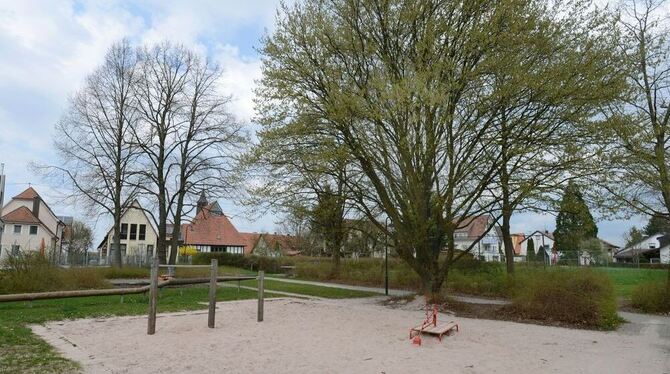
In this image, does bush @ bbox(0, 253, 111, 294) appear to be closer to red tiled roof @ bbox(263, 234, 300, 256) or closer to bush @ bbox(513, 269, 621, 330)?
bush @ bbox(513, 269, 621, 330)

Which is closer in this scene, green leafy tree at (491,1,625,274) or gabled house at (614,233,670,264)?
green leafy tree at (491,1,625,274)

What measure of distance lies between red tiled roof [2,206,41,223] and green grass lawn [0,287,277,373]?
44.2 metres

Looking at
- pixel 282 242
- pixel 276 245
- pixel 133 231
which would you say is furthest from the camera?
pixel 282 242

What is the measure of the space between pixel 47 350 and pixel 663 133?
19.4 metres

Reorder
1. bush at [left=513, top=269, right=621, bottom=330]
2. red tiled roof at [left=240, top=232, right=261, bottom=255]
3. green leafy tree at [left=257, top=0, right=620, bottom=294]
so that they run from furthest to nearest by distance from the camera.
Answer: red tiled roof at [left=240, top=232, right=261, bottom=255]
green leafy tree at [left=257, top=0, right=620, bottom=294]
bush at [left=513, top=269, right=621, bottom=330]

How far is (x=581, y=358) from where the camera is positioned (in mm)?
9156

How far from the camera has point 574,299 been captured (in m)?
13.8

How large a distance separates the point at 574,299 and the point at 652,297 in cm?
507

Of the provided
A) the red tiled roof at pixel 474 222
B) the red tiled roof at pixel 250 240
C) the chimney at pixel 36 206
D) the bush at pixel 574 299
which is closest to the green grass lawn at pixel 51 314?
the red tiled roof at pixel 474 222

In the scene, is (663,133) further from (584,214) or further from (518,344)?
(518,344)

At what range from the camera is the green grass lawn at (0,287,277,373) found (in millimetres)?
7426

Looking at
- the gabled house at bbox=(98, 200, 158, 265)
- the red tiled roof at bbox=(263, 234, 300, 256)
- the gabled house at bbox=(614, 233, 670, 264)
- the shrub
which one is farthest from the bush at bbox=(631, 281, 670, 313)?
the gabled house at bbox=(614, 233, 670, 264)

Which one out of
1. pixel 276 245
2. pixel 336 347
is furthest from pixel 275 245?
pixel 336 347

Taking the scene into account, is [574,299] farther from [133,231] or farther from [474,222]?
[133,231]
